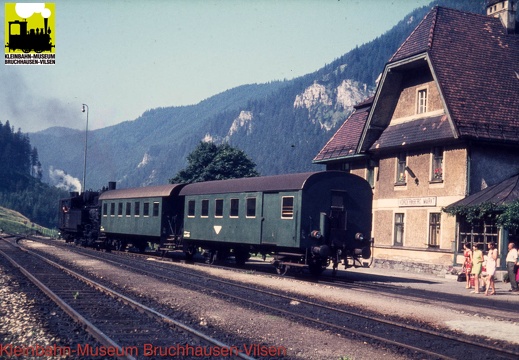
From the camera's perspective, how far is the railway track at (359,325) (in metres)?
8.84

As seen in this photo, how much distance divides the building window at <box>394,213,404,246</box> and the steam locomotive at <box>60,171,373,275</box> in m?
6.80

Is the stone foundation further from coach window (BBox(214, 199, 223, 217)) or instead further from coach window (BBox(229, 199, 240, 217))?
coach window (BBox(214, 199, 223, 217))

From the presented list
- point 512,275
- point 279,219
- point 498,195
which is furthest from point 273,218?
point 498,195

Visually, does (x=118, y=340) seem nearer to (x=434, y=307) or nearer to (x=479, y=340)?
(x=479, y=340)

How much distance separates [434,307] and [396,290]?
3.69 metres

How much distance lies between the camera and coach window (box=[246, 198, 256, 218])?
20.3 metres

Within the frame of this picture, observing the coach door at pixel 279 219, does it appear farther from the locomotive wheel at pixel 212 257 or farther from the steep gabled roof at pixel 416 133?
the steep gabled roof at pixel 416 133

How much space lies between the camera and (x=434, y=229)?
85.3 feet

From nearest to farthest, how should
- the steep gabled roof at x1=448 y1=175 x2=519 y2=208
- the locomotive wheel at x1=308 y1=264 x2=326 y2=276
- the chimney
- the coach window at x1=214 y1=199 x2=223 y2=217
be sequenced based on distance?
the locomotive wheel at x1=308 y1=264 x2=326 y2=276
the steep gabled roof at x1=448 y1=175 x2=519 y2=208
the coach window at x1=214 y1=199 x2=223 y2=217
the chimney

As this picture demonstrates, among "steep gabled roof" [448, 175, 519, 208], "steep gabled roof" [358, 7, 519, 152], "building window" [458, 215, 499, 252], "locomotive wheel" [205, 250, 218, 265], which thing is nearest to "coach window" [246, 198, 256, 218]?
"locomotive wheel" [205, 250, 218, 265]

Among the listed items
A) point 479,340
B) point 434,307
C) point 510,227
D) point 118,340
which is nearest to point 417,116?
point 510,227

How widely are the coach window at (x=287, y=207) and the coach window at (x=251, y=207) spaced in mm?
1559

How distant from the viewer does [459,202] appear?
78.4 feet

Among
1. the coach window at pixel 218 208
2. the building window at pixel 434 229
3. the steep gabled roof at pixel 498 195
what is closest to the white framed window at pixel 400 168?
the building window at pixel 434 229
